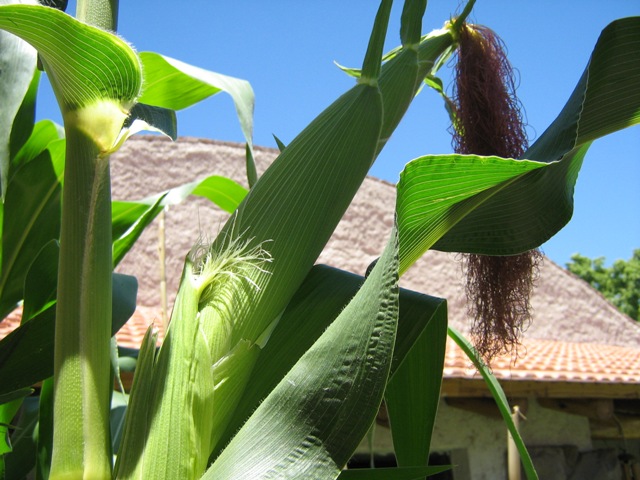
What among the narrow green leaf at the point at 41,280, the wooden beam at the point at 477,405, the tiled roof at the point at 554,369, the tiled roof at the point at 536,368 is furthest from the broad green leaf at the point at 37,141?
the wooden beam at the point at 477,405

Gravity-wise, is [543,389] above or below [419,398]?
above

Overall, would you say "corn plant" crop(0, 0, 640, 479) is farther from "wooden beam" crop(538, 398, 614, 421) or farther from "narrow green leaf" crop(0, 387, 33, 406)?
"wooden beam" crop(538, 398, 614, 421)

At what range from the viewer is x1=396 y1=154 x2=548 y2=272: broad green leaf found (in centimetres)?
50

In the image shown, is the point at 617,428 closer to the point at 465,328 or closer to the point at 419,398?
the point at 465,328

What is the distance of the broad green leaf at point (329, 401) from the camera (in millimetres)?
408

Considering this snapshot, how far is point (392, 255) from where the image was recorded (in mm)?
432

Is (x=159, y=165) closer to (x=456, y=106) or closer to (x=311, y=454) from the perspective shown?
(x=456, y=106)

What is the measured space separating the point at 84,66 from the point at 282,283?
0.20 m

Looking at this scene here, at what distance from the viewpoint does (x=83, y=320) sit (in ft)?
1.50

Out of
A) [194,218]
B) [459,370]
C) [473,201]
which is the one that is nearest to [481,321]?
[473,201]

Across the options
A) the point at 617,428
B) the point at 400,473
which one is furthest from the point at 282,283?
the point at 617,428

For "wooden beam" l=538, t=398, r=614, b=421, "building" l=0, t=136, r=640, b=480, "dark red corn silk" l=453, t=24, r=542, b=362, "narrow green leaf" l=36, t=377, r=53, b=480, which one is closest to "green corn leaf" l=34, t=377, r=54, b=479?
"narrow green leaf" l=36, t=377, r=53, b=480

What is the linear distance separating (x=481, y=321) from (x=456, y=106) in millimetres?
246

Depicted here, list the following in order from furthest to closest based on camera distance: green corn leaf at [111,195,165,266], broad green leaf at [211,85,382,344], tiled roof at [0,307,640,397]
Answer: tiled roof at [0,307,640,397]
green corn leaf at [111,195,165,266]
broad green leaf at [211,85,382,344]
